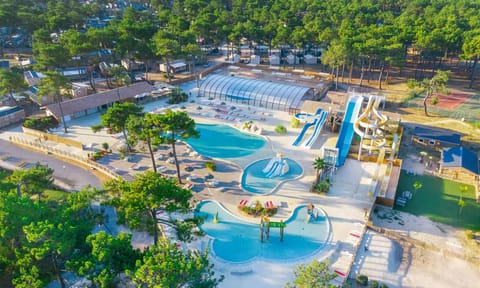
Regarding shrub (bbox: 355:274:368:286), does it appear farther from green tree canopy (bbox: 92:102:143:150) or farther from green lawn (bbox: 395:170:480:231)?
green tree canopy (bbox: 92:102:143:150)

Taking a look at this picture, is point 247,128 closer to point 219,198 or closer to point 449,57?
point 219,198

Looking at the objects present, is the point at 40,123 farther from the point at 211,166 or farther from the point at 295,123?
the point at 295,123

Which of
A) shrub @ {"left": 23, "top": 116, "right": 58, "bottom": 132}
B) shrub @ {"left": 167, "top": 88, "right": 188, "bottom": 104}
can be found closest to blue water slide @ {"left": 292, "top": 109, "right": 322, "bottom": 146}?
shrub @ {"left": 167, "top": 88, "right": 188, "bottom": 104}

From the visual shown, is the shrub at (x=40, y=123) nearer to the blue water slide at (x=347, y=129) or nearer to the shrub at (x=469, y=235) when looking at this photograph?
the blue water slide at (x=347, y=129)

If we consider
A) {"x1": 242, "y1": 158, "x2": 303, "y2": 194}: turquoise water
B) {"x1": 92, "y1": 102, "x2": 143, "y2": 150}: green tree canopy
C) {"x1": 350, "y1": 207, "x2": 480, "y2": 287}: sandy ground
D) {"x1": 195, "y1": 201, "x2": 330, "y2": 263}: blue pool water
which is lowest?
{"x1": 350, "y1": 207, "x2": 480, "y2": 287}: sandy ground

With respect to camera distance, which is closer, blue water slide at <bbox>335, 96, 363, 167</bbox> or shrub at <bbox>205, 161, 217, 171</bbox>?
shrub at <bbox>205, 161, 217, 171</bbox>

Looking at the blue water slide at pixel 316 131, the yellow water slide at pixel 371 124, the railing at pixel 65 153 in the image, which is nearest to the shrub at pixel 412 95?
the blue water slide at pixel 316 131

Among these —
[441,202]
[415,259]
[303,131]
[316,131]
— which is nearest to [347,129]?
[316,131]
